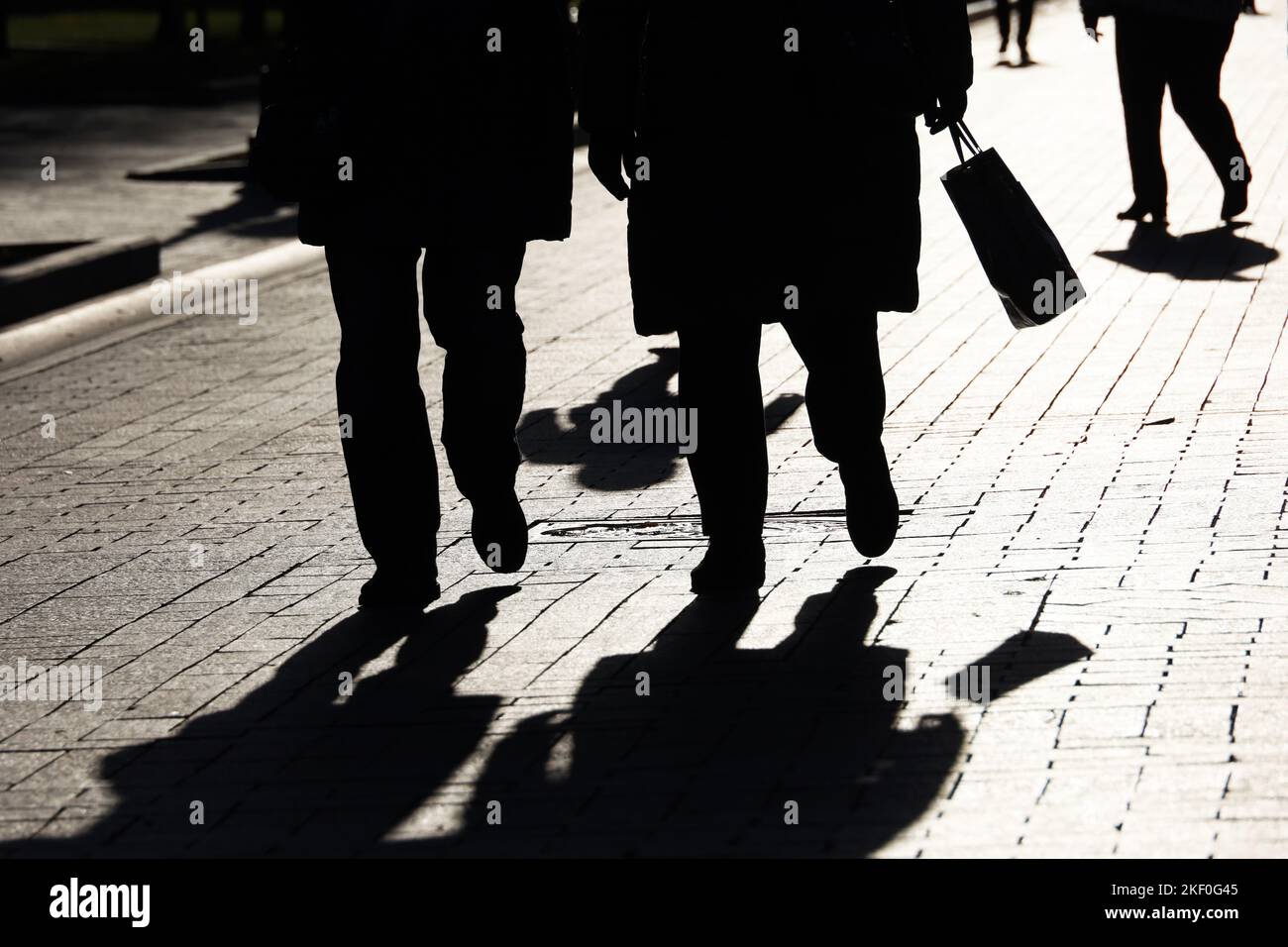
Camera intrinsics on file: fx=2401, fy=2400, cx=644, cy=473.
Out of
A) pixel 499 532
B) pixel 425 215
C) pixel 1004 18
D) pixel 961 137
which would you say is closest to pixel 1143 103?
pixel 961 137

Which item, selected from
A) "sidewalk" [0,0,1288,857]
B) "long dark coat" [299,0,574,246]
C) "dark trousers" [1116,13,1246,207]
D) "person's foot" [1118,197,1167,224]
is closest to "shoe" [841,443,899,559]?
"sidewalk" [0,0,1288,857]

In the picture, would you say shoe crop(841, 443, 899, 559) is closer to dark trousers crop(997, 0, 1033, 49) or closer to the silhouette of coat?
the silhouette of coat

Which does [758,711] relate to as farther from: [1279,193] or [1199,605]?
[1279,193]

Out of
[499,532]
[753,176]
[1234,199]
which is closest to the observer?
[753,176]

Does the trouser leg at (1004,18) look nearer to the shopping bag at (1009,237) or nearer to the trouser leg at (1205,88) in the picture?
the trouser leg at (1205,88)

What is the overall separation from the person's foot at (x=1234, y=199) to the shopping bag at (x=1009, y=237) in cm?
615

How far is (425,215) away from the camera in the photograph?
18.8ft

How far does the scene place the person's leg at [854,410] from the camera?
5.87 metres

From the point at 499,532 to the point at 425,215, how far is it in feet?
2.73

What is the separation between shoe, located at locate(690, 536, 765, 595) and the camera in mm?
5781

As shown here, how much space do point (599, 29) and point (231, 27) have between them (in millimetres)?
37916

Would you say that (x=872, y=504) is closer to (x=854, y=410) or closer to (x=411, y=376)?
(x=854, y=410)

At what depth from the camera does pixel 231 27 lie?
139ft

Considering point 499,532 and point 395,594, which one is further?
point 499,532
